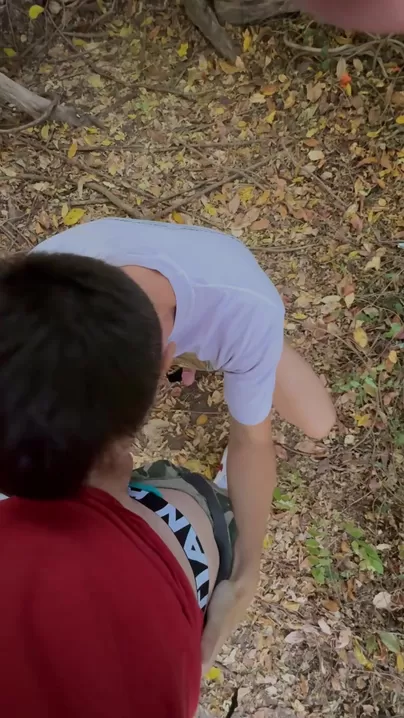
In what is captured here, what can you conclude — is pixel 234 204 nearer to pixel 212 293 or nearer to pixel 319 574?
pixel 212 293

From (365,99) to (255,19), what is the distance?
1.31ft

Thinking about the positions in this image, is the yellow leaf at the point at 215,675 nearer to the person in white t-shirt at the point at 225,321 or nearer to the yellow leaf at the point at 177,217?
the person in white t-shirt at the point at 225,321

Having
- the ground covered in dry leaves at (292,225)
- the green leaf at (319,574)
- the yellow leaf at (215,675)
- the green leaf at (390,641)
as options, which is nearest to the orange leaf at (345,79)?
the ground covered in dry leaves at (292,225)

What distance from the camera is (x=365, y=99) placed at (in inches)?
70.5

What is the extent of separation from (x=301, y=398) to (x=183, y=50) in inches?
45.9

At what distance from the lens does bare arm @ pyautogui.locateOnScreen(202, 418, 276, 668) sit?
109 centimetres

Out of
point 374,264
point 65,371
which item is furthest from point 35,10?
point 65,371

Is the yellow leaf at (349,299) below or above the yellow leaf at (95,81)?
below

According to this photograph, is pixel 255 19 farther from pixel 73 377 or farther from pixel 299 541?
pixel 73 377

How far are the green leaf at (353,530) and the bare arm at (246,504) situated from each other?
1.15ft

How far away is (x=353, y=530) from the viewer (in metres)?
1.50

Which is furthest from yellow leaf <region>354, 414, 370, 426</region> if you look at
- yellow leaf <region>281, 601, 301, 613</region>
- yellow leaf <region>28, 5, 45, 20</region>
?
yellow leaf <region>28, 5, 45, 20</region>

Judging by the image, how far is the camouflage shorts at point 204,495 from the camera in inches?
38.7

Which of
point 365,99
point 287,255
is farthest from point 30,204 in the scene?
point 365,99
